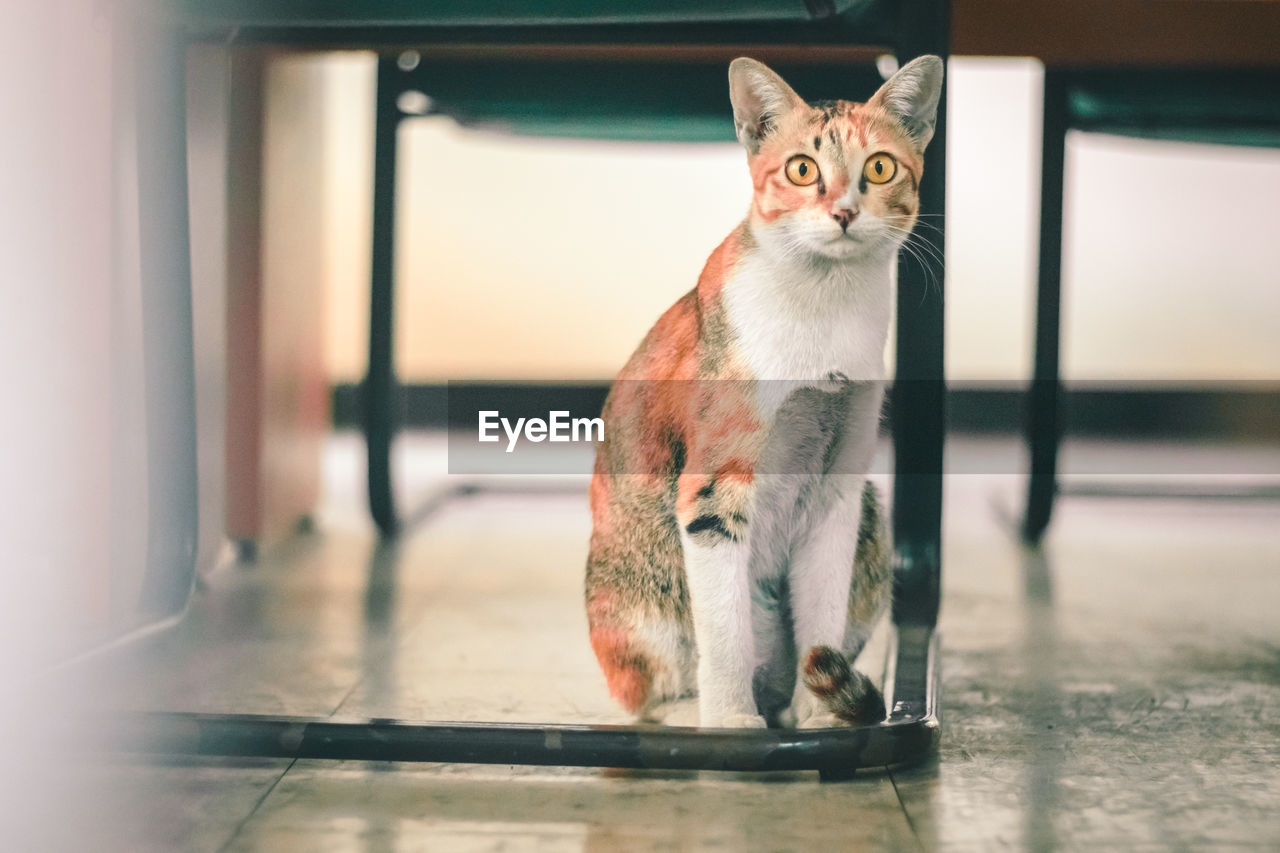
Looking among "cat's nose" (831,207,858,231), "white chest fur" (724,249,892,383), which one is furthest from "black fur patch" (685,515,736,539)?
"cat's nose" (831,207,858,231)

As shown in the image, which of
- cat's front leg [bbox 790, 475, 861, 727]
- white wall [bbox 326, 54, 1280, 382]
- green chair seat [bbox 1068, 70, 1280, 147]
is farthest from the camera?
white wall [bbox 326, 54, 1280, 382]

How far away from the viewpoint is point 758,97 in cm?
81

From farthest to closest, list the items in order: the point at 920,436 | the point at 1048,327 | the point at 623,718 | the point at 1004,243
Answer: the point at 1004,243 → the point at 1048,327 → the point at 920,436 → the point at 623,718

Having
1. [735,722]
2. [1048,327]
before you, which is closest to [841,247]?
[735,722]

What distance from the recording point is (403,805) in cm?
77

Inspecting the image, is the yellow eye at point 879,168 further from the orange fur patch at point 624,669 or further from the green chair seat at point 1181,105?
the green chair seat at point 1181,105

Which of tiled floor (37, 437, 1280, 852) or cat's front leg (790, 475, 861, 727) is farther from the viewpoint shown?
cat's front leg (790, 475, 861, 727)

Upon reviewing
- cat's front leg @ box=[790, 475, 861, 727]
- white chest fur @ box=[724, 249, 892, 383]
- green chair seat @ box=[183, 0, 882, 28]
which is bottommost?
cat's front leg @ box=[790, 475, 861, 727]

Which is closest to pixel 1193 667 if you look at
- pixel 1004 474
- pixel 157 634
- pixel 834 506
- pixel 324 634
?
pixel 834 506

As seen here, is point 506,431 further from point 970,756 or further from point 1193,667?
point 1193,667

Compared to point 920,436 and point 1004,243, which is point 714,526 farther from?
point 1004,243

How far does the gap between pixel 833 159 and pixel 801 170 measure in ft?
0.08

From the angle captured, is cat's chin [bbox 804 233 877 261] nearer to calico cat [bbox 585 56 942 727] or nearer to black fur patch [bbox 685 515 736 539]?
calico cat [bbox 585 56 942 727]

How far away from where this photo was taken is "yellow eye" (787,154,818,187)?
2.60ft
